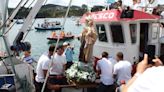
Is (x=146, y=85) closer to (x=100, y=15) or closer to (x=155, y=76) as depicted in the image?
(x=155, y=76)

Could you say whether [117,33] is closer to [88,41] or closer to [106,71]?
[88,41]

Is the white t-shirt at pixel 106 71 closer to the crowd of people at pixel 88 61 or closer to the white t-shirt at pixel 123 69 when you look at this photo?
the crowd of people at pixel 88 61

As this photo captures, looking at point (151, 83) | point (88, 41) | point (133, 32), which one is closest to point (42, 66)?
point (88, 41)

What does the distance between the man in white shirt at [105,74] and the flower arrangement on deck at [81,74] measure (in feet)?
0.67

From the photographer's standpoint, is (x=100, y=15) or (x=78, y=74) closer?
(x=78, y=74)

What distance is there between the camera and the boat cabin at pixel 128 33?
10.9 m

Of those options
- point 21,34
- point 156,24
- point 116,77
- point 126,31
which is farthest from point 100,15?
point 21,34

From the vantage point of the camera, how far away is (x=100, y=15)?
454 inches

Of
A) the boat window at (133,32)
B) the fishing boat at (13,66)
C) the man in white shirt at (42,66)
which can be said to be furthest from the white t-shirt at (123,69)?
the boat window at (133,32)

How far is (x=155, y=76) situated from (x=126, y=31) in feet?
30.1

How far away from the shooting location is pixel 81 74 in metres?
8.47

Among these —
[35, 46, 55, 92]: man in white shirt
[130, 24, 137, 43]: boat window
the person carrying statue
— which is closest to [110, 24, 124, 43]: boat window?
[130, 24, 137, 43]: boat window

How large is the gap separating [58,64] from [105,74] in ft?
3.61

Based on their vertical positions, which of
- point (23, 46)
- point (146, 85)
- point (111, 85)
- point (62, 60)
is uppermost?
point (146, 85)
